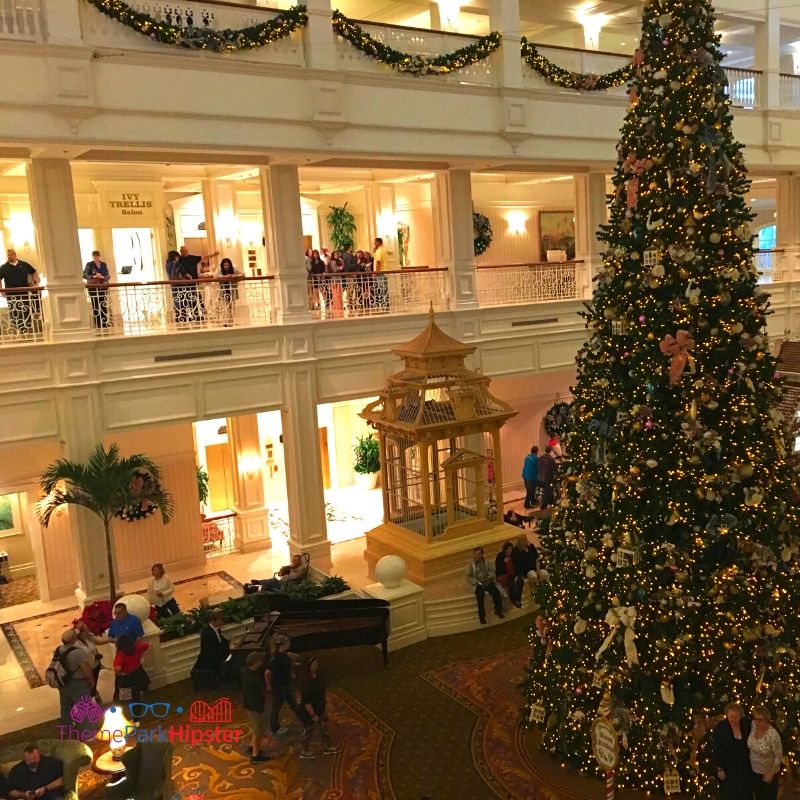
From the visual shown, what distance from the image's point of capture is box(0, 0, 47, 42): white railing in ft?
33.4

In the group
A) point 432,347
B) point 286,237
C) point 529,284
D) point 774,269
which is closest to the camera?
point 432,347

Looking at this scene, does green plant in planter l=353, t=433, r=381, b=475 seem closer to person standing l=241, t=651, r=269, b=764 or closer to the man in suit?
the man in suit

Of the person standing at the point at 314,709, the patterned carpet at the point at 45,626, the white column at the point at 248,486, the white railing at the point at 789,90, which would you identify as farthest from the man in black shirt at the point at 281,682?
the white railing at the point at 789,90

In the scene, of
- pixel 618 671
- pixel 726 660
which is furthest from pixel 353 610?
pixel 726 660

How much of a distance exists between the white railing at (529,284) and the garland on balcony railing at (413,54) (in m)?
4.13

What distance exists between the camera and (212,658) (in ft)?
31.7

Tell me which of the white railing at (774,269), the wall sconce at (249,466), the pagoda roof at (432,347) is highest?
the white railing at (774,269)

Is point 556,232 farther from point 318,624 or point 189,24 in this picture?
point 318,624

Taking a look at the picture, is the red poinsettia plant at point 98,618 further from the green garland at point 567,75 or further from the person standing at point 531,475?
the green garland at point 567,75

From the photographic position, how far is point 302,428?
13.9m

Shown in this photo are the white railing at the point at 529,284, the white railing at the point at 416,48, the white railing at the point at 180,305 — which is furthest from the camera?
the white railing at the point at 529,284

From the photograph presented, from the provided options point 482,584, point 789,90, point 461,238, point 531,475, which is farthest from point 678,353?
point 789,90

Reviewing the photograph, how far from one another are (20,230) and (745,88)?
14726mm

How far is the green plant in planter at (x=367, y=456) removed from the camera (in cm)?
1778
